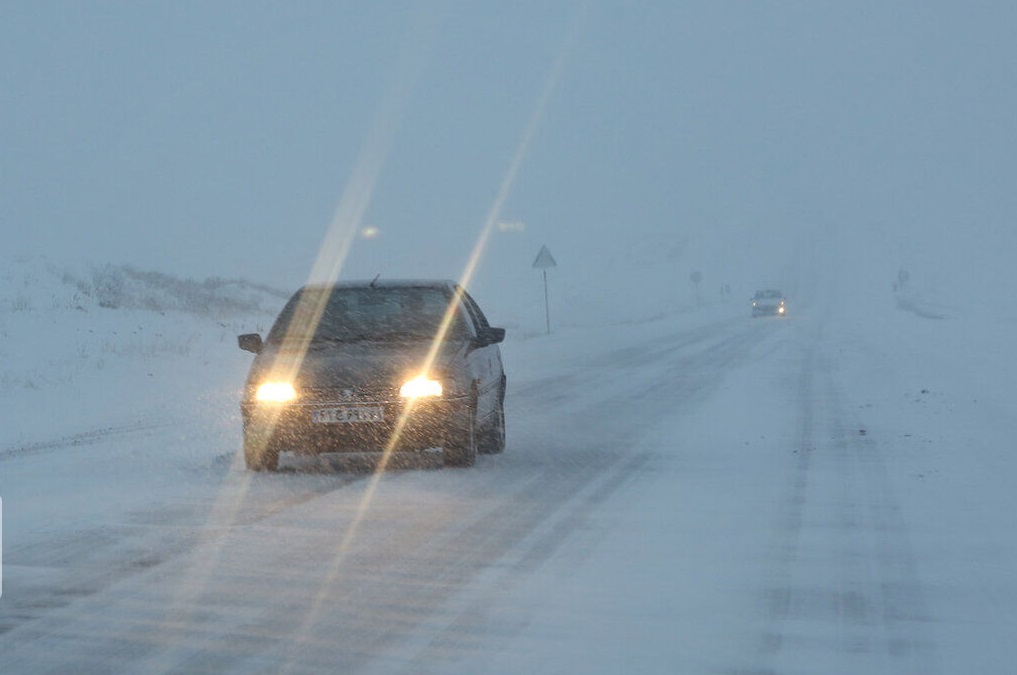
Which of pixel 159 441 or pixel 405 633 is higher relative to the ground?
pixel 159 441

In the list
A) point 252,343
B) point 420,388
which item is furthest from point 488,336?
point 252,343

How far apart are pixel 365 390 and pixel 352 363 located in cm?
31

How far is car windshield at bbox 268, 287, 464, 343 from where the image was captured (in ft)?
35.4

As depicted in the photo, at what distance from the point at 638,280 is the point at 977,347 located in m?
99.7

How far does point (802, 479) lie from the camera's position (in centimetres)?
921

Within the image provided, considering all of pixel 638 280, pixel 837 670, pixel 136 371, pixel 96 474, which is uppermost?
pixel 638 280

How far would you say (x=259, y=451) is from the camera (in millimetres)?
9953

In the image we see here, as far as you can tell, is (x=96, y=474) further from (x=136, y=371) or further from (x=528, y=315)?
(x=528, y=315)

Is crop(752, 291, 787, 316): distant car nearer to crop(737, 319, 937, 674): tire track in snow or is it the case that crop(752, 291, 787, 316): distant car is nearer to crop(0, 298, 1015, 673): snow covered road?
crop(0, 298, 1015, 673): snow covered road

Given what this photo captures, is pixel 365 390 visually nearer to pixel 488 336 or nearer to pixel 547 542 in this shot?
pixel 488 336

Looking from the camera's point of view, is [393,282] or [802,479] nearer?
[802,479]

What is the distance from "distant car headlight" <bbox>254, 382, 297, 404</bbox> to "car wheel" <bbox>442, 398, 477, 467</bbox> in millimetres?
1307

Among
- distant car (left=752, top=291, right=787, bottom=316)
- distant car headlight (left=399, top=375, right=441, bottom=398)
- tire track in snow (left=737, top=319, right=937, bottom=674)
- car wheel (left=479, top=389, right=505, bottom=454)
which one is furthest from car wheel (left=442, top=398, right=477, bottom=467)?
distant car (left=752, top=291, right=787, bottom=316)

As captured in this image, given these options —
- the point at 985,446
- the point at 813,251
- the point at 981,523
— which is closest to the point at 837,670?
the point at 981,523
